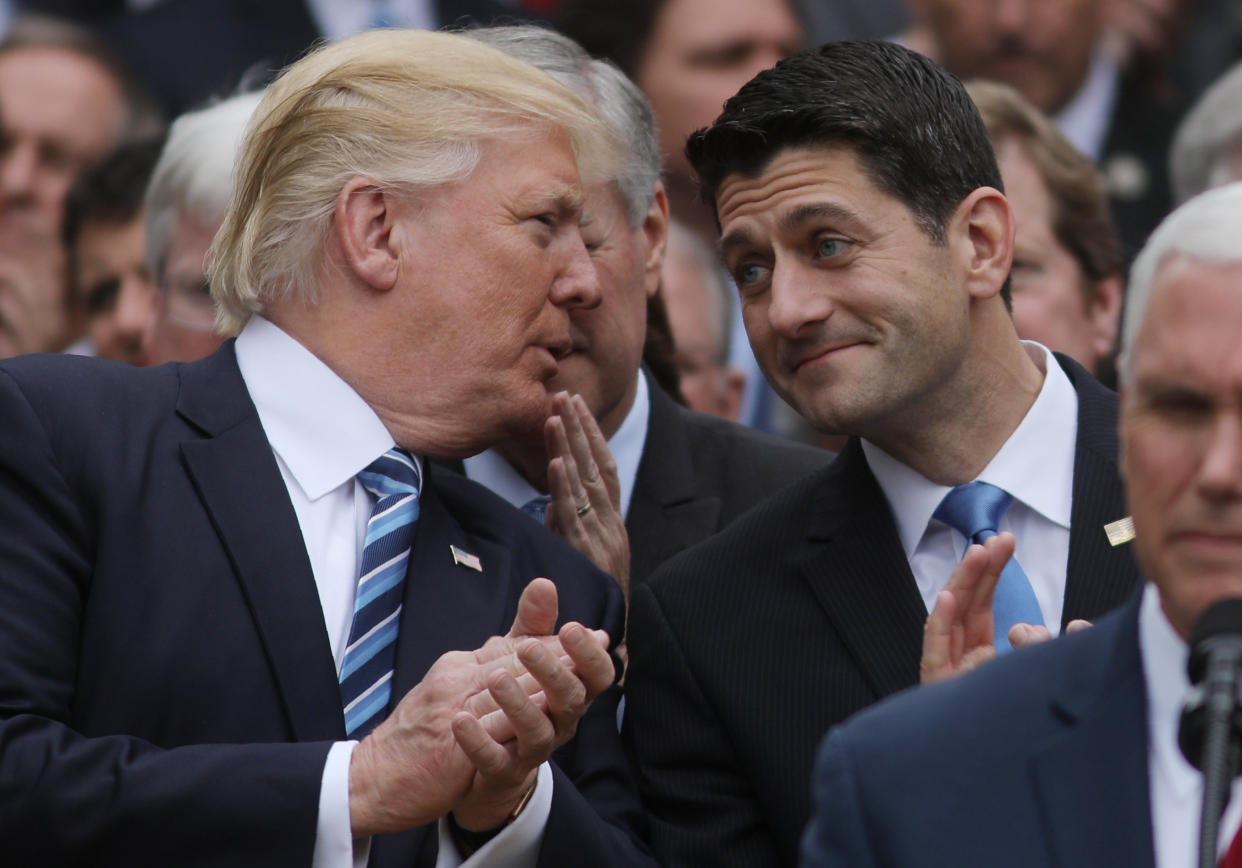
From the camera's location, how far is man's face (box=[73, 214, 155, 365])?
6438mm

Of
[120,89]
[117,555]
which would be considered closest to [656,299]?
[117,555]

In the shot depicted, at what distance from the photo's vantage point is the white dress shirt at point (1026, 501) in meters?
3.96

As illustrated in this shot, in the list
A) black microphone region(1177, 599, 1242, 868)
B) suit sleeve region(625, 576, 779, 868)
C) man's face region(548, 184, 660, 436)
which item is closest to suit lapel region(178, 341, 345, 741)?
suit sleeve region(625, 576, 779, 868)

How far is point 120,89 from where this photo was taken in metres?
7.43

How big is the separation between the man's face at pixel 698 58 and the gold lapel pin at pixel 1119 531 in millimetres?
3603

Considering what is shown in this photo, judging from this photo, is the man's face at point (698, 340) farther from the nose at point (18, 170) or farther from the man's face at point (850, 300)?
the nose at point (18, 170)

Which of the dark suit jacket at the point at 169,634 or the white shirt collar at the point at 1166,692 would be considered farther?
the dark suit jacket at the point at 169,634

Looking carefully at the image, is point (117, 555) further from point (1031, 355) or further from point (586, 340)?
point (1031, 355)

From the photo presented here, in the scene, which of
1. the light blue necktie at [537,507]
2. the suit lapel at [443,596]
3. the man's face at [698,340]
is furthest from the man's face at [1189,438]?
the man's face at [698,340]

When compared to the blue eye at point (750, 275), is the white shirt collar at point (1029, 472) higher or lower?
lower

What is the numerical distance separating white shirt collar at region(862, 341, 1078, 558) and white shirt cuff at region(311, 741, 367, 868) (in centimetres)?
132

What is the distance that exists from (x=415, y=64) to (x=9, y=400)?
1.18 meters

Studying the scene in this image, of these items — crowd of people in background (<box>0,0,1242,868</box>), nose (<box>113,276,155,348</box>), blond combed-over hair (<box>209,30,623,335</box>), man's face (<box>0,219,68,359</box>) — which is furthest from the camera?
man's face (<box>0,219,68,359</box>)

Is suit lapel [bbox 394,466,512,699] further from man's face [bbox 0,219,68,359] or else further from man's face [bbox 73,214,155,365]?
man's face [bbox 0,219,68,359]
